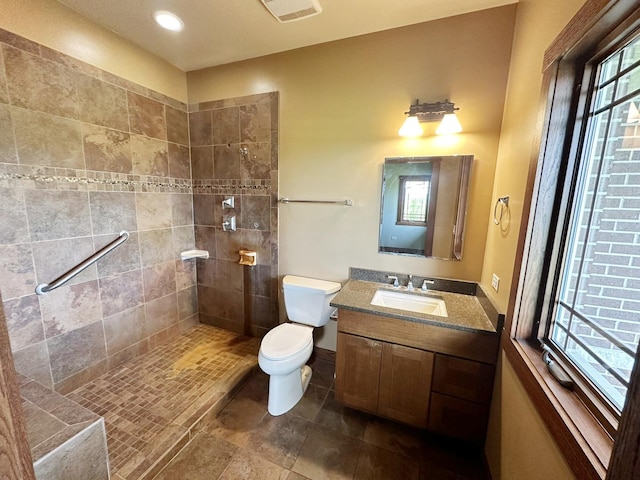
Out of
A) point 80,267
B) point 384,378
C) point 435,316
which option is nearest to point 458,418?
point 384,378

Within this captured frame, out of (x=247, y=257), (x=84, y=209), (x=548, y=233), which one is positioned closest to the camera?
(x=548, y=233)

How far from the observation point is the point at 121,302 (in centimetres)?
215

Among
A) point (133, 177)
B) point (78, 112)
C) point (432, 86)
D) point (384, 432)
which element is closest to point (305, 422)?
point (384, 432)

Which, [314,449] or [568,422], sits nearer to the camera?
[568,422]

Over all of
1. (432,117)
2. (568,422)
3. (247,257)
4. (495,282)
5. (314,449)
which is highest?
(432,117)

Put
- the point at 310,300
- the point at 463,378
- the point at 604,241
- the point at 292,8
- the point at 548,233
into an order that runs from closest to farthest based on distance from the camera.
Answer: the point at 604,241 < the point at 548,233 < the point at 463,378 < the point at 292,8 < the point at 310,300

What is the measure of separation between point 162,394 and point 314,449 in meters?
1.15

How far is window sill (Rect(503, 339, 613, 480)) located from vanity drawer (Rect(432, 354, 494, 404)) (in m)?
0.35

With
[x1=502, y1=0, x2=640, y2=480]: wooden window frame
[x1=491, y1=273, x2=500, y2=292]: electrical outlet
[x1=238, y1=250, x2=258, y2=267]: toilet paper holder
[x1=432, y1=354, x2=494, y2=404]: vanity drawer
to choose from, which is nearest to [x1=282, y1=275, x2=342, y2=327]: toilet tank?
[x1=238, y1=250, x2=258, y2=267]: toilet paper holder

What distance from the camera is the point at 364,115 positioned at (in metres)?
1.99

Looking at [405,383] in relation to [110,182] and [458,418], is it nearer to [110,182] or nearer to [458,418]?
[458,418]

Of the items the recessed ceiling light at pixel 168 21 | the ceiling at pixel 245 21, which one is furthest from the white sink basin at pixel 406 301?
the recessed ceiling light at pixel 168 21

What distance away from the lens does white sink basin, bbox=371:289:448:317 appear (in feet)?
6.01

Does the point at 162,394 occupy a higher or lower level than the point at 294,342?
lower
